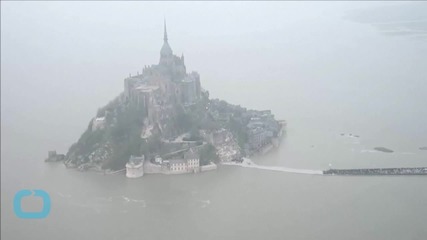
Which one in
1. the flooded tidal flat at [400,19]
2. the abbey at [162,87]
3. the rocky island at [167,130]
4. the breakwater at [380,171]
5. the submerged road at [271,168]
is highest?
the flooded tidal flat at [400,19]

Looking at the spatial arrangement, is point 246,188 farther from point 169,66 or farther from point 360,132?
point 169,66

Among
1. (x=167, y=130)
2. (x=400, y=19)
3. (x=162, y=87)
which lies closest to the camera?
(x=400, y=19)

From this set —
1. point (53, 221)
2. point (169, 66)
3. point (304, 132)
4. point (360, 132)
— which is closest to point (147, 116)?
point (169, 66)

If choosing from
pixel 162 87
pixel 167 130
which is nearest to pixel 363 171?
pixel 167 130

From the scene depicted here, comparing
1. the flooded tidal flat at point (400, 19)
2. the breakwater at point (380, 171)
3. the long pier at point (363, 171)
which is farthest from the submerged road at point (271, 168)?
the flooded tidal flat at point (400, 19)

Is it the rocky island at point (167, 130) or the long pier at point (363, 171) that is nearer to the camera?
the long pier at point (363, 171)

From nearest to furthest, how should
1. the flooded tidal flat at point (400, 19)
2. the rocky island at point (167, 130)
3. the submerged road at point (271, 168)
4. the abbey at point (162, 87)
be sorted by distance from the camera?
1. the flooded tidal flat at point (400, 19)
2. the submerged road at point (271, 168)
3. the rocky island at point (167, 130)
4. the abbey at point (162, 87)

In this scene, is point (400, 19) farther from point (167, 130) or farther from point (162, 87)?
point (162, 87)

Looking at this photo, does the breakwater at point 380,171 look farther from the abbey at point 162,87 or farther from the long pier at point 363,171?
the abbey at point 162,87
